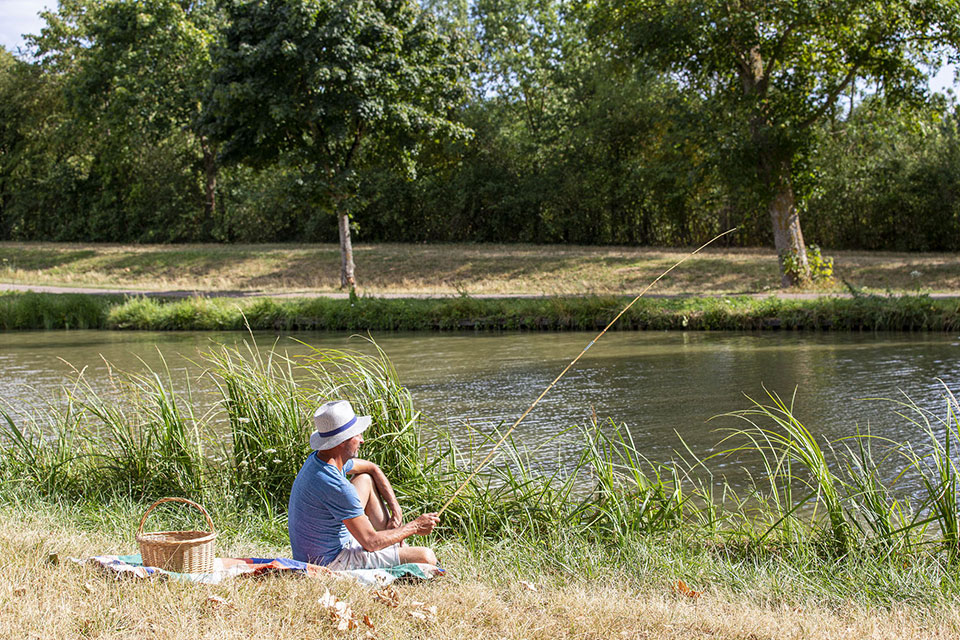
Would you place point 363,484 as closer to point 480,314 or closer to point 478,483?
point 478,483

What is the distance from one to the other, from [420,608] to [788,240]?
19.8 m

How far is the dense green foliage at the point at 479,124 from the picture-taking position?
20359mm

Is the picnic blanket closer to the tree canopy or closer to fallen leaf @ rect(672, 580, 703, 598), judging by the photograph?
fallen leaf @ rect(672, 580, 703, 598)

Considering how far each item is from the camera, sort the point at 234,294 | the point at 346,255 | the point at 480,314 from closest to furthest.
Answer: the point at 480,314 < the point at 346,255 < the point at 234,294

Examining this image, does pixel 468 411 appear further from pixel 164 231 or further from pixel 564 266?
pixel 164 231

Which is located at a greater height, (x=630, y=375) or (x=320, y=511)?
(x=320, y=511)

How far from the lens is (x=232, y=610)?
367 cm

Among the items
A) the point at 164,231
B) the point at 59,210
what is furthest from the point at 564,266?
the point at 59,210

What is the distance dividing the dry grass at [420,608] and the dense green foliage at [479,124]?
56.3 feet

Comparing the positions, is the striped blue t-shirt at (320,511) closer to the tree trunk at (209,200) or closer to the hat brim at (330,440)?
the hat brim at (330,440)

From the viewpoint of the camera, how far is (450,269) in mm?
28703

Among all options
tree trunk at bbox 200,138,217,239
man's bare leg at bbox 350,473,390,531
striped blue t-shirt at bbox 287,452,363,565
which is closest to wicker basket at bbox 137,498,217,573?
striped blue t-shirt at bbox 287,452,363,565

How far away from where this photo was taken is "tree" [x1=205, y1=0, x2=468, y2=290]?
22.8m

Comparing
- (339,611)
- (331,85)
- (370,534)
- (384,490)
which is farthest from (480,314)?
(339,611)
